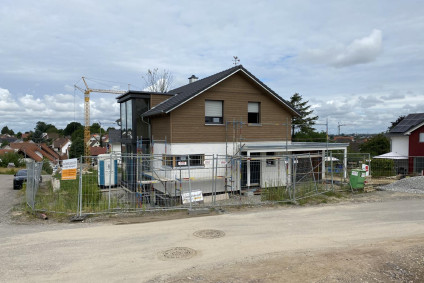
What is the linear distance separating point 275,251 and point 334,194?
8351mm

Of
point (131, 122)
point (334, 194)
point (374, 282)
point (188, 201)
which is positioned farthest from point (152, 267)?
point (131, 122)

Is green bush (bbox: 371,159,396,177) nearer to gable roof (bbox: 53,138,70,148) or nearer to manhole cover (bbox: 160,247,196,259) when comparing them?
manhole cover (bbox: 160,247,196,259)

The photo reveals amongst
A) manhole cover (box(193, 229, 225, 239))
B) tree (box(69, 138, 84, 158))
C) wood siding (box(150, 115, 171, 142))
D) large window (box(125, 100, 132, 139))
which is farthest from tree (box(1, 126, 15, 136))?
manhole cover (box(193, 229, 225, 239))

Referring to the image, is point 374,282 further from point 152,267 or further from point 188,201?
point 188,201

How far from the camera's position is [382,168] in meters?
24.2

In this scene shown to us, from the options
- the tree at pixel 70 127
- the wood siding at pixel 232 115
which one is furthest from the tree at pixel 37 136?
the wood siding at pixel 232 115

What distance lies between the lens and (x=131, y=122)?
1967 cm

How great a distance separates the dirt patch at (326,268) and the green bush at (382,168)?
1832 centimetres

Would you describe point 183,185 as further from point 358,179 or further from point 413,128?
point 413,128

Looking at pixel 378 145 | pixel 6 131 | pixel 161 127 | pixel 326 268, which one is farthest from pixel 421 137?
pixel 6 131

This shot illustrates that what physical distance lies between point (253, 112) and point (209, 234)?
11.8 metres

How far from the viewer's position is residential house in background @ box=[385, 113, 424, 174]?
29844 mm

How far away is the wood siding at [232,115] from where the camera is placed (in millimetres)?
16844

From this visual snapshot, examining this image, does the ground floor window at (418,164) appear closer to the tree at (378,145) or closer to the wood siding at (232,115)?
the wood siding at (232,115)
